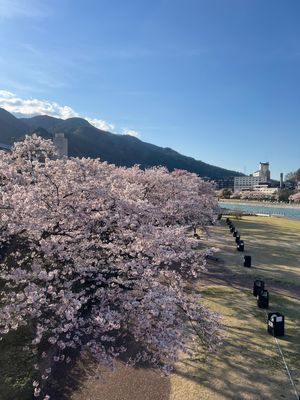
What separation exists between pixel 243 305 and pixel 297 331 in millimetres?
2973

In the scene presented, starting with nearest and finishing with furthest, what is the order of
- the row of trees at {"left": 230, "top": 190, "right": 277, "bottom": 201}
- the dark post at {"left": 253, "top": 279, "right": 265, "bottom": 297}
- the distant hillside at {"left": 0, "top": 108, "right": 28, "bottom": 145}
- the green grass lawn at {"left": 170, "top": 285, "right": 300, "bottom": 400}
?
1. the green grass lawn at {"left": 170, "top": 285, "right": 300, "bottom": 400}
2. the dark post at {"left": 253, "top": 279, "right": 265, "bottom": 297}
3. the row of trees at {"left": 230, "top": 190, "right": 277, "bottom": 201}
4. the distant hillside at {"left": 0, "top": 108, "right": 28, "bottom": 145}

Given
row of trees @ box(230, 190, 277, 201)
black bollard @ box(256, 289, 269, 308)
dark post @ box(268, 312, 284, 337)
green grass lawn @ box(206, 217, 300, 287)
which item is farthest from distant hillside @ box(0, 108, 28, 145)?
dark post @ box(268, 312, 284, 337)

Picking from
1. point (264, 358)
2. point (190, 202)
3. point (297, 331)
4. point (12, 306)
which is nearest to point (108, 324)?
point (12, 306)

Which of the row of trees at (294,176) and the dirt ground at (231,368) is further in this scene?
the row of trees at (294,176)

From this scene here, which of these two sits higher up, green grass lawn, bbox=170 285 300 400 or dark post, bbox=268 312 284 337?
dark post, bbox=268 312 284 337

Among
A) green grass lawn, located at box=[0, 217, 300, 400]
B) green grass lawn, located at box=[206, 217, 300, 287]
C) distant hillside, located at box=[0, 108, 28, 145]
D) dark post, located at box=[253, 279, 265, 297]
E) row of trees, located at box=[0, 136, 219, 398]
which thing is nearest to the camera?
row of trees, located at box=[0, 136, 219, 398]

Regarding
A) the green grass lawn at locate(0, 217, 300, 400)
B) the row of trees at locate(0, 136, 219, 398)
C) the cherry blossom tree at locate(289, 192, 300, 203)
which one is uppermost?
the cherry blossom tree at locate(289, 192, 300, 203)

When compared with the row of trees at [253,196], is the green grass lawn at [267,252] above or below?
below

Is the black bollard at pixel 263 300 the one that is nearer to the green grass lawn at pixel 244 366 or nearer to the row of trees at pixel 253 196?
the green grass lawn at pixel 244 366

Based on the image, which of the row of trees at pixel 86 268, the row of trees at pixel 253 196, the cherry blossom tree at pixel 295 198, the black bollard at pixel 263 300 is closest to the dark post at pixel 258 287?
the black bollard at pixel 263 300

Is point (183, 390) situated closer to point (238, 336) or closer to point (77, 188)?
point (238, 336)

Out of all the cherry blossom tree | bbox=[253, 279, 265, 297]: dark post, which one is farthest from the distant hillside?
bbox=[253, 279, 265, 297]: dark post

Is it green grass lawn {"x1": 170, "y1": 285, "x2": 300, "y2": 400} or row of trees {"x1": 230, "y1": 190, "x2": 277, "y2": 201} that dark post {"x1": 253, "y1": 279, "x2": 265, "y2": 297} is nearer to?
green grass lawn {"x1": 170, "y1": 285, "x2": 300, "y2": 400}

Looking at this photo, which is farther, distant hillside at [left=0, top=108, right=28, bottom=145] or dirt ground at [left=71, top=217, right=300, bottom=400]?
distant hillside at [left=0, top=108, right=28, bottom=145]
